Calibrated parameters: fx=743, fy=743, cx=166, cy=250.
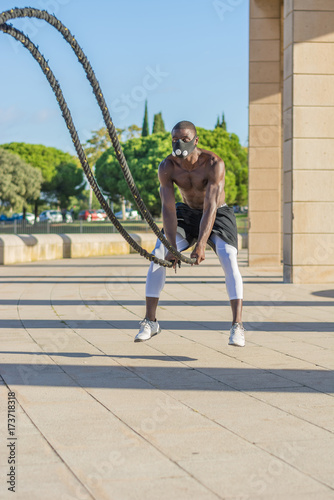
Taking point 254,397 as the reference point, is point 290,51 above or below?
above

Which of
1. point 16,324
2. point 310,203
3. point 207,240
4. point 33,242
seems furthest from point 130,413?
point 33,242

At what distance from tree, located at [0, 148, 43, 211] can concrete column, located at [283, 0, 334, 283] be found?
5069cm

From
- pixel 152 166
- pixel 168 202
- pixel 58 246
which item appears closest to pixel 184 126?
pixel 168 202

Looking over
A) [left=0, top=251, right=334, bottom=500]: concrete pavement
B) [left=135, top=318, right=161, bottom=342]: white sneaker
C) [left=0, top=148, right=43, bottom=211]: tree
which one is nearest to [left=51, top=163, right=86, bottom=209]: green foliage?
[left=0, top=148, right=43, bottom=211]: tree

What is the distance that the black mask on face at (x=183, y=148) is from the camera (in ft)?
18.9

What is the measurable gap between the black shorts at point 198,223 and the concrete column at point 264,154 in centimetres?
1204

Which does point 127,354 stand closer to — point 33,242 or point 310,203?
point 310,203

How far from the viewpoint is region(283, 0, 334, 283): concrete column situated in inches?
502

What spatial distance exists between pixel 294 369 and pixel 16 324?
3.59 m

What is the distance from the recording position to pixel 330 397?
4.53 meters

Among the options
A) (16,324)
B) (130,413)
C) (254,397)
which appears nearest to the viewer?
(130,413)

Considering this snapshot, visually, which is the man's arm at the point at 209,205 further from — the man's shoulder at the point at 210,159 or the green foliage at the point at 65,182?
the green foliage at the point at 65,182

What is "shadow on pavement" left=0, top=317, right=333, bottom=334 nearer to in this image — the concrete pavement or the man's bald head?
the concrete pavement

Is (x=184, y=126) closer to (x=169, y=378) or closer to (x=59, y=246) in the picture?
(x=169, y=378)
